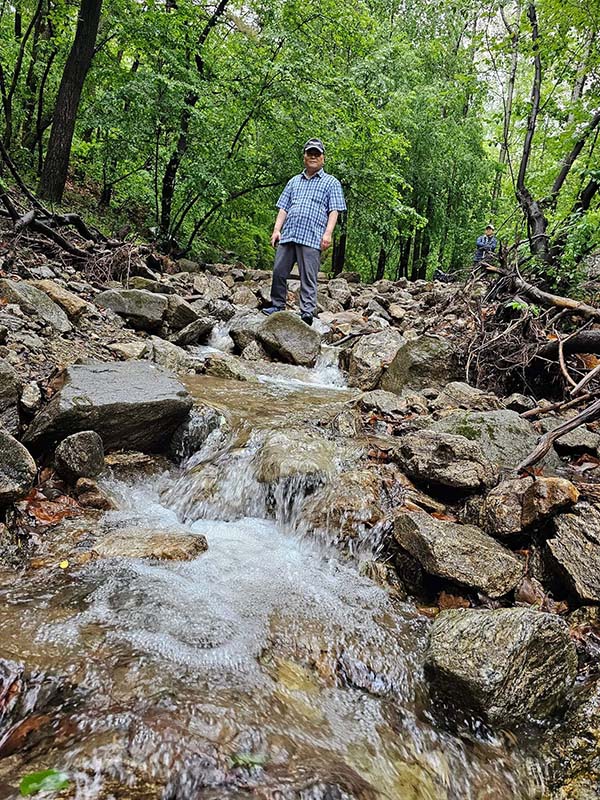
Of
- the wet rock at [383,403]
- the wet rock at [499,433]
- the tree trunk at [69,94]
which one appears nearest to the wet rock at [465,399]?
the wet rock at [383,403]

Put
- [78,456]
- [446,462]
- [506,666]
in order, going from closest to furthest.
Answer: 1. [506,666]
2. [78,456]
3. [446,462]

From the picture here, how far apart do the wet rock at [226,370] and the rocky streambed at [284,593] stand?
0.88m

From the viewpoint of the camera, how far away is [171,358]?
5527 mm

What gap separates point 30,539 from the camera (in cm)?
248

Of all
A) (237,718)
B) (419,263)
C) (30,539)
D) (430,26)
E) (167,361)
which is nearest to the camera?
(237,718)

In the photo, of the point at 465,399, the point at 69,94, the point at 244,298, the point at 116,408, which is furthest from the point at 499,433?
the point at 69,94

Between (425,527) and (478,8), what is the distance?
7.50m

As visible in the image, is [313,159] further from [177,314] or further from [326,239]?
[177,314]

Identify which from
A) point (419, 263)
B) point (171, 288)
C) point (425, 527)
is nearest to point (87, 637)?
point (425, 527)

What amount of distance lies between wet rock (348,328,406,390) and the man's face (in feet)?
7.85

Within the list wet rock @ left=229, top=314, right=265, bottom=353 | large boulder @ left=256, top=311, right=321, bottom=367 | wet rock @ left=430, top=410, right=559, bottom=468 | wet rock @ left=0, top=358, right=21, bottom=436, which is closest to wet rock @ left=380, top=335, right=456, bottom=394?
large boulder @ left=256, top=311, right=321, bottom=367

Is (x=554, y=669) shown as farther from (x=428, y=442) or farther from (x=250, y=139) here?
(x=250, y=139)

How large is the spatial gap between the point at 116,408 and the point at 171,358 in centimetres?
231

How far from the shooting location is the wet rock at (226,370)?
18.0 ft
